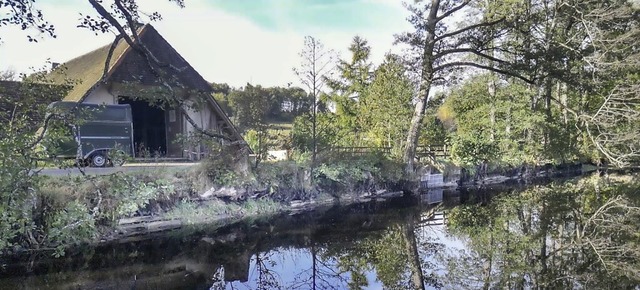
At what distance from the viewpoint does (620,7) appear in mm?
12008

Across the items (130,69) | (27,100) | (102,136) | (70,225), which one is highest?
(130,69)

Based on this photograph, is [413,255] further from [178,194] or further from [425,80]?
[425,80]

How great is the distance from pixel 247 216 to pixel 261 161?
2028 mm

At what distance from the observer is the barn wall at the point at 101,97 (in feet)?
44.8

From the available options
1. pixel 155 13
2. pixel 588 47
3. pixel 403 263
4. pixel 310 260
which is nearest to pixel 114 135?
pixel 155 13

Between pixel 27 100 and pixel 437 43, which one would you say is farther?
pixel 437 43

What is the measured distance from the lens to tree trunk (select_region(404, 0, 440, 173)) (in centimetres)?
1403

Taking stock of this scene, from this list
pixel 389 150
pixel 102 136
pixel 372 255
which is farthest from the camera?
pixel 389 150

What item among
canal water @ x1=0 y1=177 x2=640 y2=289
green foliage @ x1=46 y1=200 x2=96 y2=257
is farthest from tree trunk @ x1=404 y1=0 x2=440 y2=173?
green foliage @ x1=46 y1=200 x2=96 y2=257

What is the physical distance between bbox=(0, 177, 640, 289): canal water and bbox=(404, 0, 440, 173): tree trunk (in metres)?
4.56

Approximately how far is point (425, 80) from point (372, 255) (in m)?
9.17

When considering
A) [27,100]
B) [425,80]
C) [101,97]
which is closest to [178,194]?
[27,100]

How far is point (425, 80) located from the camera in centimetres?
1456

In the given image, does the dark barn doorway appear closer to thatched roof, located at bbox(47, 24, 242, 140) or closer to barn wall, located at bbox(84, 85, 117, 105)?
thatched roof, located at bbox(47, 24, 242, 140)
